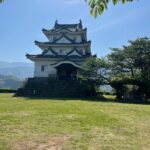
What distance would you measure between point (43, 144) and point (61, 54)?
3584 cm

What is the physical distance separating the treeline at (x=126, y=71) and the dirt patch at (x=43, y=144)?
22.0 m

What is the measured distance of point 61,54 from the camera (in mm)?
44844

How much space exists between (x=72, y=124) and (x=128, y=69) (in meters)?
23.2

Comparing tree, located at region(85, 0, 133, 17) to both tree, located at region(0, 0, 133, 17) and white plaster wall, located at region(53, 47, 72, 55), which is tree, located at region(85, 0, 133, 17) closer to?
tree, located at region(0, 0, 133, 17)

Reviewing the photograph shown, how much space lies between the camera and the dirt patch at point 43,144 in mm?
8977

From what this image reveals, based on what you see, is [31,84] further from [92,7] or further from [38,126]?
[92,7]

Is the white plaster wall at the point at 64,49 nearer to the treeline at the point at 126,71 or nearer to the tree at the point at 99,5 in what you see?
the treeline at the point at 126,71

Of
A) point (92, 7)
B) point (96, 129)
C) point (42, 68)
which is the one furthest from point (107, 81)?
point (92, 7)

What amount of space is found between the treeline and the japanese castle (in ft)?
16.0

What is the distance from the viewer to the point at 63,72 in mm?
41438

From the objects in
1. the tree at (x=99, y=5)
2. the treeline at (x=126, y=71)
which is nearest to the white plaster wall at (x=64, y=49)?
the treeline at (x=126, y=71)

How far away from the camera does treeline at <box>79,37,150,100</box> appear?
3141 centimetres

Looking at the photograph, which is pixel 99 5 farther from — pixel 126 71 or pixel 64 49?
pixel 64 49

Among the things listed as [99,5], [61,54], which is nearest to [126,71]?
[61,54]
